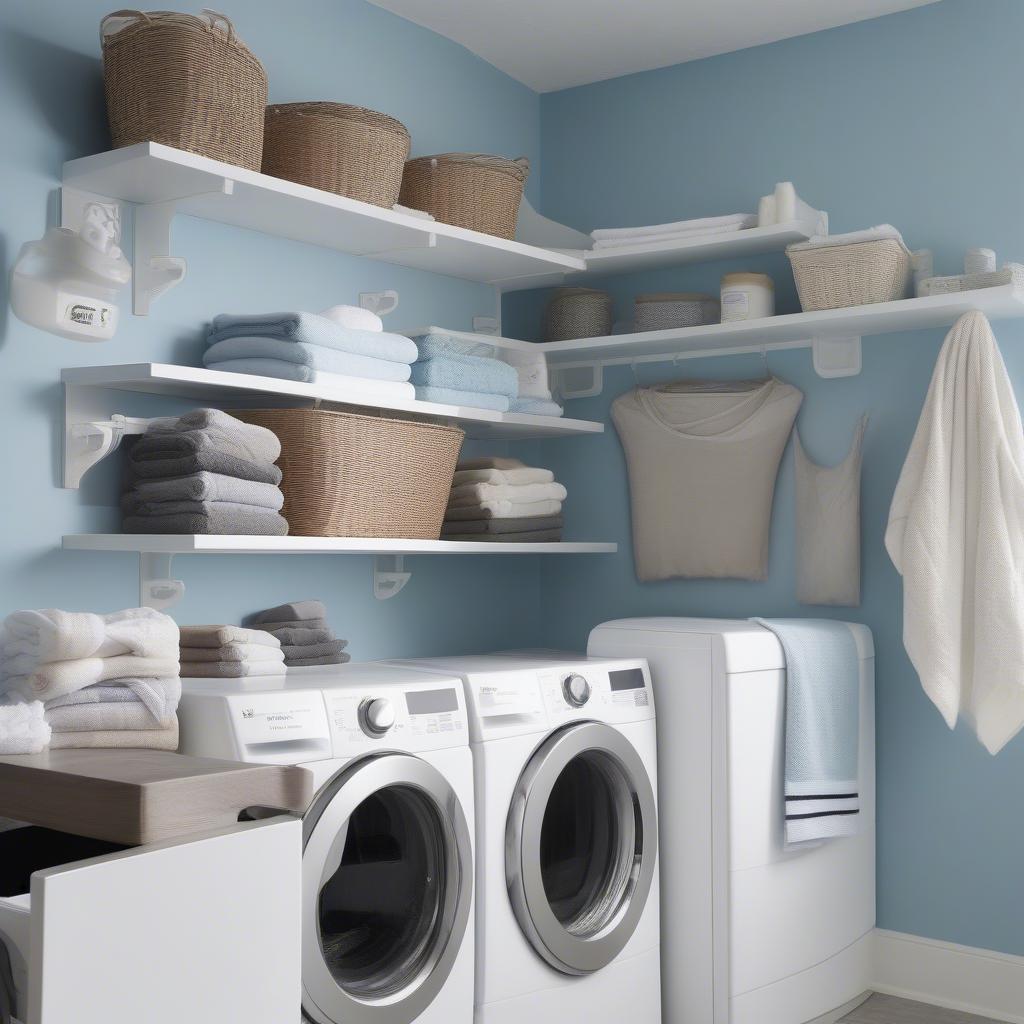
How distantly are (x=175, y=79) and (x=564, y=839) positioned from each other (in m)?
1.67

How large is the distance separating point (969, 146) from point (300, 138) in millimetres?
1580

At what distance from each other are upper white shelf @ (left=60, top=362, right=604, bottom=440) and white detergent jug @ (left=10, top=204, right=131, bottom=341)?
0.31 ft

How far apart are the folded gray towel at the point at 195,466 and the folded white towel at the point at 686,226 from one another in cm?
125

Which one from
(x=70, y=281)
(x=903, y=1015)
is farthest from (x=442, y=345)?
(x=903, y=1015)

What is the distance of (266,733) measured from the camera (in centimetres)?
201

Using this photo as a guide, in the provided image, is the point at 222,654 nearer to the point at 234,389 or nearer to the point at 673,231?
the point at 234,389

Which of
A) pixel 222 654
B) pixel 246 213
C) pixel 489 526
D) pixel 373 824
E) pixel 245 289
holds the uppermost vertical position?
pixel 246 213

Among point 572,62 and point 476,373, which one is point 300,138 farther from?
point 572,62

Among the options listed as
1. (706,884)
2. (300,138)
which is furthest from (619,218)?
(706,884)

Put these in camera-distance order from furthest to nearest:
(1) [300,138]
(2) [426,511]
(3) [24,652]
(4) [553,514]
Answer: (4) [553,514] → (2) [426,511] → (1) [300,138] → (3) [24,652]

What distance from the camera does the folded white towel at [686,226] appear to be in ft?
10.0

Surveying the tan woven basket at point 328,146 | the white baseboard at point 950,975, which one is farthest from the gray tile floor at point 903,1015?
the tan woven basket at point 328,146

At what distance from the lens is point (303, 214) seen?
8.54 ft

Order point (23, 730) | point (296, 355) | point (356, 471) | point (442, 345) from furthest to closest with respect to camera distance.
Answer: point (442, 345)
point (356, 471)
point (296, 355)
point (23, 730)
